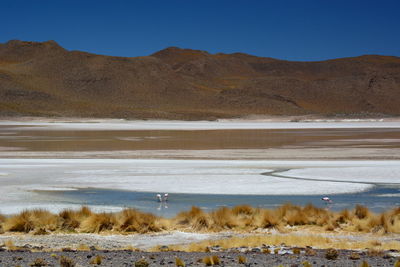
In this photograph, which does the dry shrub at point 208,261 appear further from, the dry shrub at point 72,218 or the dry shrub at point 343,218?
the dry shrub at point 343,218

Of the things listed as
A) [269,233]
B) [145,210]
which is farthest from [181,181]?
[269,233]

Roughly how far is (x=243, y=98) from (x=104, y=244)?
392 feet

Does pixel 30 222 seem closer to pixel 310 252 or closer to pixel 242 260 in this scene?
pixel 242 260

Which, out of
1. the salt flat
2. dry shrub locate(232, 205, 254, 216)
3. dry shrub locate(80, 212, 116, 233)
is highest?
the salt flat

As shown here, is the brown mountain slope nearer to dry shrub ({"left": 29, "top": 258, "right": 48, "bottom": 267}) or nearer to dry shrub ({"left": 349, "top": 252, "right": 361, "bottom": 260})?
dry shrub ({"left": 349, "top": 252, "right": 361, "bottom": 260})

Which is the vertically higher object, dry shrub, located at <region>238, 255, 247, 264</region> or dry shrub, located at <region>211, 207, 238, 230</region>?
dry shrub, located at <region>211, 207, 238, 230</region>

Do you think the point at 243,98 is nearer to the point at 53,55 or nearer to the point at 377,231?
the point at 53,55

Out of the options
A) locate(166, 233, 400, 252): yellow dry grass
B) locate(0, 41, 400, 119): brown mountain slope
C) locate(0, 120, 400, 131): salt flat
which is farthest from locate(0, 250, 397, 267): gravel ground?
locate(0, 41, 400, 119): brown mountain slope

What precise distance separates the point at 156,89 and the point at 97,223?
118816 mm

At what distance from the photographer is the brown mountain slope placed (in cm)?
11069

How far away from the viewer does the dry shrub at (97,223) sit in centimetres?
1004

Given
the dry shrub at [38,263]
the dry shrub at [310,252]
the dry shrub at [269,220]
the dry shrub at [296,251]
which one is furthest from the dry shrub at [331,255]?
the dry shrub at [38,263]

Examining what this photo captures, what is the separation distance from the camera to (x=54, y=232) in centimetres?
990

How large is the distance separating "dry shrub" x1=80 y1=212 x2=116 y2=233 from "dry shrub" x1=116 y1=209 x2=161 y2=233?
5.8 inches
